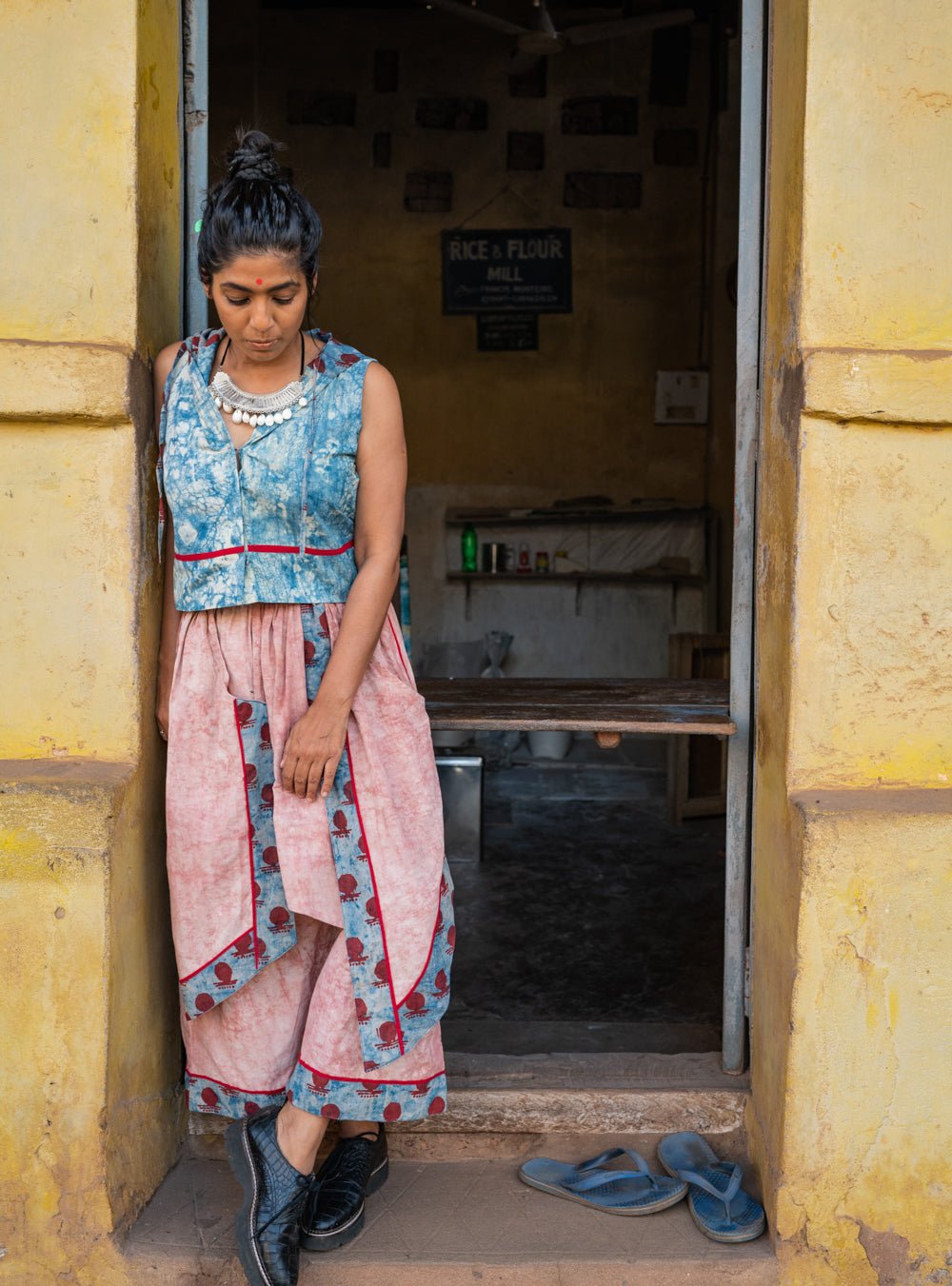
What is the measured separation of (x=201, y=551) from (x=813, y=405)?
1108 mm

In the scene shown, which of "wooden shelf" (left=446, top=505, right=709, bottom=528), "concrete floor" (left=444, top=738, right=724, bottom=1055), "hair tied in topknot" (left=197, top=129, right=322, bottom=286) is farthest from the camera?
"wooden shelf" (left=446, top=505, right=709, bottom=528)

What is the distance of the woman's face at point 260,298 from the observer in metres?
2.09

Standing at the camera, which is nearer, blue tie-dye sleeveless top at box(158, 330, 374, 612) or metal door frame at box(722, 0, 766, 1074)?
blue tie-dye sleeveless top at box(158, 330, 374, 612)

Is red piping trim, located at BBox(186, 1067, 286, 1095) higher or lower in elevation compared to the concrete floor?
higher

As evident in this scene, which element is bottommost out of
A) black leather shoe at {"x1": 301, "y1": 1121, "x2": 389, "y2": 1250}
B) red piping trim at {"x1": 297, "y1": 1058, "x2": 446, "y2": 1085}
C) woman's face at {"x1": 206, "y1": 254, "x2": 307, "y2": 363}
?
black leather shoe at {"x1": 301, "y1": 1121, "x2": 389, "y2": 1250}

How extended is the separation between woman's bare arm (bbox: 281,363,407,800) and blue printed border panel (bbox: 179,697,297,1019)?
0.08 metres

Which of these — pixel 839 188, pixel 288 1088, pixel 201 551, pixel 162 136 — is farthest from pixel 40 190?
pixel 288 1088

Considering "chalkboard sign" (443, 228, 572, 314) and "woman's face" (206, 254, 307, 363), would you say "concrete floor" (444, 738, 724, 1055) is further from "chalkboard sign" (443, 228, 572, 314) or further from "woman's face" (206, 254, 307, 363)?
"chalkboard sign" (443, 228, 572, 314)

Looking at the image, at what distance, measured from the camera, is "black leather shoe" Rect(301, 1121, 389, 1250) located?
7.42 ft

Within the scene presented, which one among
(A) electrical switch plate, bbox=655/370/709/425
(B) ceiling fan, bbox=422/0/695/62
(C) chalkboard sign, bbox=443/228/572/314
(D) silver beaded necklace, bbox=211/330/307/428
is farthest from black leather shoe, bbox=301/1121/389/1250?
(C) chalkboard sign, bbox=443/228/572/314

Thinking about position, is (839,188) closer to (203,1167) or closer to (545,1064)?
(545,1064)

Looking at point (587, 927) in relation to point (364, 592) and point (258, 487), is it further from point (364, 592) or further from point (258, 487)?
point (258, 487)

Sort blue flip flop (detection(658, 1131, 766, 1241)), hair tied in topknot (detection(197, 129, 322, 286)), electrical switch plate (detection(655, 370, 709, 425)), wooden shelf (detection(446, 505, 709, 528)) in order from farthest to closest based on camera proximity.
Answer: electrical switch plate (detection(655, 370, 709, 425))
wooden shelf (detection(446, 505, 709, 528))
blue flip flop (detection(658, 1131, 766, 1241))
hair tied in topknot (detection(197, 129, 322, 286))

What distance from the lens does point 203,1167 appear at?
8.26 ft
